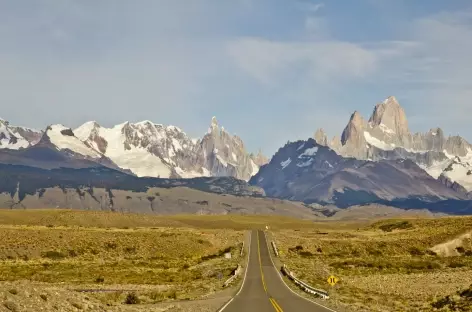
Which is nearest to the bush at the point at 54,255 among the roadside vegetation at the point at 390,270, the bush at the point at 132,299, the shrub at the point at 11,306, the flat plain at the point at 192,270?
the flat plain at the point at 192,270

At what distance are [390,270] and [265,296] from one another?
121 ft

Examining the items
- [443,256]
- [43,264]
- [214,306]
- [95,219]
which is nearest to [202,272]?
[43,264]

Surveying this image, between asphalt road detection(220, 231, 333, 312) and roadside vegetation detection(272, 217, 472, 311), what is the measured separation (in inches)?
131

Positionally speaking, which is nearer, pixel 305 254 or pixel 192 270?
pixel 192 270

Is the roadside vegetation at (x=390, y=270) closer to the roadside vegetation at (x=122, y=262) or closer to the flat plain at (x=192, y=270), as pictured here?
the flat plain at (x=192, y=270)

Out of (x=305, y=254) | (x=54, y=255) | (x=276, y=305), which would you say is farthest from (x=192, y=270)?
(x=276, y=305)

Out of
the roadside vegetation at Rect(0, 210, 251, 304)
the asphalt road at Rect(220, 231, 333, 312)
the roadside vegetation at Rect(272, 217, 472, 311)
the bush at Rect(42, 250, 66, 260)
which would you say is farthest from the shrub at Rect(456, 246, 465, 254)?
the bush at Rect(42, 250, 66, 260)

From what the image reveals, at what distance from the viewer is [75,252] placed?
106 metres

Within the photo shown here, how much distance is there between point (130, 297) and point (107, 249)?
6212 centimetres

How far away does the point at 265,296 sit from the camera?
175 feet

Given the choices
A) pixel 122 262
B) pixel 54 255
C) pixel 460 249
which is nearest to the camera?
pixel 122 262

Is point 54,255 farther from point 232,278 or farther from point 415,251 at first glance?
point 415,251

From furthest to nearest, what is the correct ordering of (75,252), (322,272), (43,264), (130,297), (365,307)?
(75,252), (43,264), (322,272), (130,297), (365,307)

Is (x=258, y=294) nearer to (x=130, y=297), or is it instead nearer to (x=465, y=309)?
(x=130, y=297)
